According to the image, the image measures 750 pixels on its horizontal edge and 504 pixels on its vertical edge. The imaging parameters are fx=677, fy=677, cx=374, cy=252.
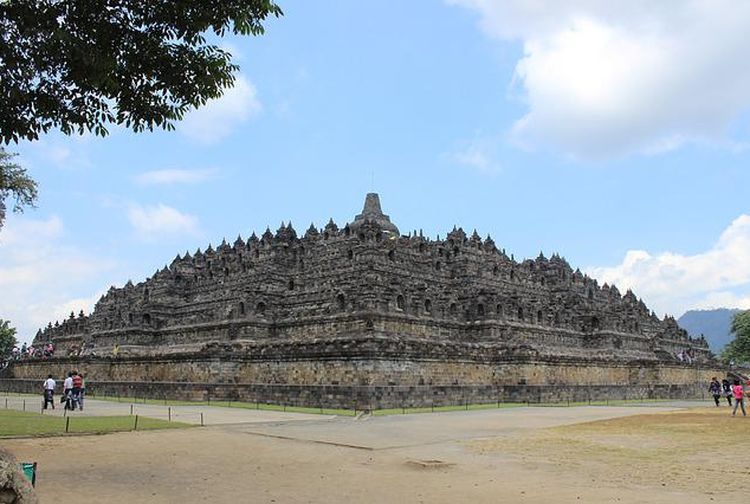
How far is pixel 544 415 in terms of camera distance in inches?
1188

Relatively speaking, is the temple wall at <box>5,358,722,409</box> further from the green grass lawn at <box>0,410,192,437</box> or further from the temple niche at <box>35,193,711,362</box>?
the green grass lawn at <box>0,410,192,437</box>

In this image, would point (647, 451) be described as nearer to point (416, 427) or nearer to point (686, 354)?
point (416, 427)

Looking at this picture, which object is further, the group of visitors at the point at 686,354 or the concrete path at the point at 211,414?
the group of visitors at the point at 686,354

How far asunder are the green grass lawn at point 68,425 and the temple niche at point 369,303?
12.9 metres

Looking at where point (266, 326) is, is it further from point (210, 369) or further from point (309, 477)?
point (309, 477)

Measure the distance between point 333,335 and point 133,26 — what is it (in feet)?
107

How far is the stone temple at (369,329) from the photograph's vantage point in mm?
36281

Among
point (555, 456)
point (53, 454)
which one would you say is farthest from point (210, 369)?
point (555, 456)

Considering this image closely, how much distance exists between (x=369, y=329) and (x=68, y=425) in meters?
21.7

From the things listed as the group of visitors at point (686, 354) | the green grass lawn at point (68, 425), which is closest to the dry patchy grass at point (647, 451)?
the green grass lawn at point (68, 425)

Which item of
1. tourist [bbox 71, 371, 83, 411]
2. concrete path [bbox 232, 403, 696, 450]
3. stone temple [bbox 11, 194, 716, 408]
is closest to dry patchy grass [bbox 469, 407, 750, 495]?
concrete path [bbox 232, 403, 696, 450]

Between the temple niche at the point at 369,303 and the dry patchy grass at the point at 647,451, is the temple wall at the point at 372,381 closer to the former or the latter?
the temple niche at the point at 369,303

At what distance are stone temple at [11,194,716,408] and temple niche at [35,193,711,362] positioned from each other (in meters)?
0.14

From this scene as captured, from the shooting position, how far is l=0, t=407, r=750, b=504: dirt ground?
11.6 m
